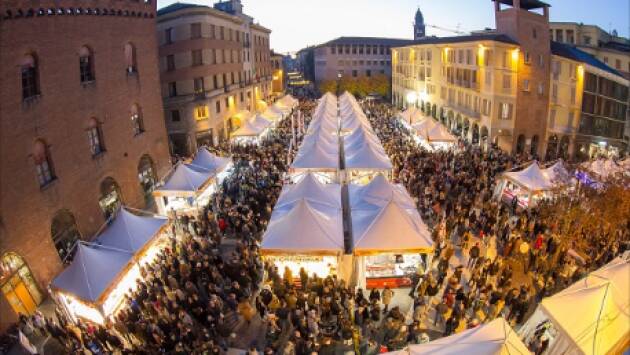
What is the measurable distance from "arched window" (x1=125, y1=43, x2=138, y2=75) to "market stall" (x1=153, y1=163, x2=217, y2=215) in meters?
6.78

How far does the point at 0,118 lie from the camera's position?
1340cm

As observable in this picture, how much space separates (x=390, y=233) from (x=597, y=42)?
121 feet

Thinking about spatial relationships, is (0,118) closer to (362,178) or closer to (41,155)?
(41,155)

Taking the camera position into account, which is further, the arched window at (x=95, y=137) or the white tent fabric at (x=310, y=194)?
the arched window at (x=95, y=137)

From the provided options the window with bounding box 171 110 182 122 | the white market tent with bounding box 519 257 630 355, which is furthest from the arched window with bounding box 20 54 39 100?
the white market tent with bounding box 519 257 630 355

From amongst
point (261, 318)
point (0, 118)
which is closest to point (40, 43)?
point (0, 118)

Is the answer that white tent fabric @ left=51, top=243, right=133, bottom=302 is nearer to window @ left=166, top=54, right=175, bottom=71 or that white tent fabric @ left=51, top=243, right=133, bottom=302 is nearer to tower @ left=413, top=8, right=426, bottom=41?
window @ left=166, top=54, right=175, bottom=71

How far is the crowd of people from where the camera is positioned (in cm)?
1101

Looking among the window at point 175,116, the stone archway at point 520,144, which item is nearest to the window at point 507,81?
the stone archway at point 520,144

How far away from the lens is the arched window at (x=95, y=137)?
18.3 m

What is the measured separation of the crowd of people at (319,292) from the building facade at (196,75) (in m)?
14.9

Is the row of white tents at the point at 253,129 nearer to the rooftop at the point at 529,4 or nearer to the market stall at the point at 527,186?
the market stall at the point at 527,186

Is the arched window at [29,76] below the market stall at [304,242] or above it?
above

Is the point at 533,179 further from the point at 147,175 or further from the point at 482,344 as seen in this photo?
the point at 147,175
